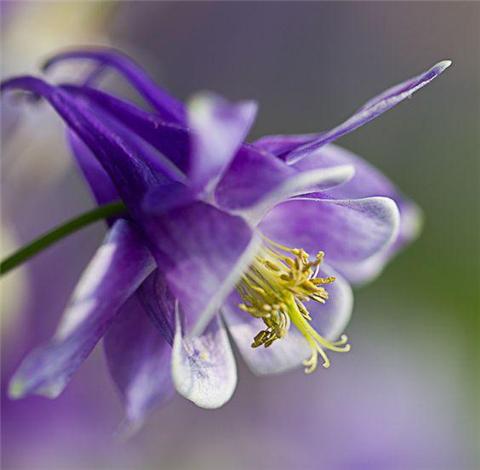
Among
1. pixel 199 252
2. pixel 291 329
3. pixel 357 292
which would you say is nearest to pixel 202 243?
pixel 199 252

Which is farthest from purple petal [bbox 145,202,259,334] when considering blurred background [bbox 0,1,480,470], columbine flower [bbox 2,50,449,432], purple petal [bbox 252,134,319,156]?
blurred background [bbox 0,1,480,470]

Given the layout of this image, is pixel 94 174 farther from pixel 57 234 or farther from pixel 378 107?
pixel 378 107

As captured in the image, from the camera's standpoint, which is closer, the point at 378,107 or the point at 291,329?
the point at 378,107

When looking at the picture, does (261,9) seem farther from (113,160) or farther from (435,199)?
(113,160)

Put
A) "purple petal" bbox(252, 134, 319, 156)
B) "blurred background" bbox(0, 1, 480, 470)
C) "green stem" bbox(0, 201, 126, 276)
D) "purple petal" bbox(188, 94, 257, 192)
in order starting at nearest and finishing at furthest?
"purple petal" bbox(188, 94, 257, 192) → "green stem" bbox(0, 201, 126, 276) → "purple petal" bbox(252, 134, 319, 156) → "blurred background" bbox(0, 1, 480, 470)

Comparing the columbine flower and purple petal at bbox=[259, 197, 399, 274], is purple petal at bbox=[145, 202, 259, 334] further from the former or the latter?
purple petal at bbox=[259, 197, 399, 274]

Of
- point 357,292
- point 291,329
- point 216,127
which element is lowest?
point 357,292
